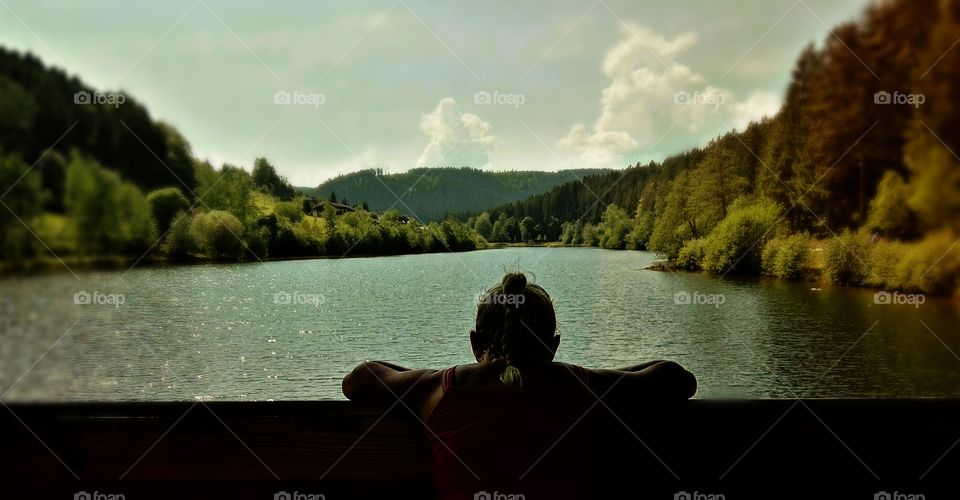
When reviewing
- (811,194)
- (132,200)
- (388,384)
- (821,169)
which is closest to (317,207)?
(132,200)

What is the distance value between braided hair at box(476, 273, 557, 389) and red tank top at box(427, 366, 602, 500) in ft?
0.17

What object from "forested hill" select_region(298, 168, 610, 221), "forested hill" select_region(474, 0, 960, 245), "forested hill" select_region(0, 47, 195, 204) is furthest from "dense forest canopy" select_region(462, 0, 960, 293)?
"forested hill" select_region(0, 47, 195, 204)

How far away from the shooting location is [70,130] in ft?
20.2

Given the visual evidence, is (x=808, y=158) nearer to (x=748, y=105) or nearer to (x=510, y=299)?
(x=748, y=105)

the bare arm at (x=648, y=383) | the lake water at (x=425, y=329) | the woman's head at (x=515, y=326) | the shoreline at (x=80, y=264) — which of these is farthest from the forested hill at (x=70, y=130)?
the bare arm at (x=648, y=383)

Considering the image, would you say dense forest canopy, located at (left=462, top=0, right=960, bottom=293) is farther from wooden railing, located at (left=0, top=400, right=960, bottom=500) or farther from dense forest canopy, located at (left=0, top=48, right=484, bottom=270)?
wooden railing, located at (left=0, top=400, right=960, bottom=500)

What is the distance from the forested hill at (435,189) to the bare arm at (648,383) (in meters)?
8.71

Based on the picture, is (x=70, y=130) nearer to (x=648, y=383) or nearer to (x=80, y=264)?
(x=80, y=264)

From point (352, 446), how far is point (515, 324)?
38cm

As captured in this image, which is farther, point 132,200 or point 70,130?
point 132,200

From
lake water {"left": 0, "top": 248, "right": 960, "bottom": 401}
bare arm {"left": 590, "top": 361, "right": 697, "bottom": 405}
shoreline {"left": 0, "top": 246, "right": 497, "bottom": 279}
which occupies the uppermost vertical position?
shoreline {"left": 0, "top": 246, "right": 497, "bottom": 279}

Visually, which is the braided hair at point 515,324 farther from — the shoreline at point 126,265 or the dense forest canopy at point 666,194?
the shoreline at point 126,265

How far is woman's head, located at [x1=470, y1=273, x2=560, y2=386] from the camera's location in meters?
0.94

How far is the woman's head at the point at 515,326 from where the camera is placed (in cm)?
94
